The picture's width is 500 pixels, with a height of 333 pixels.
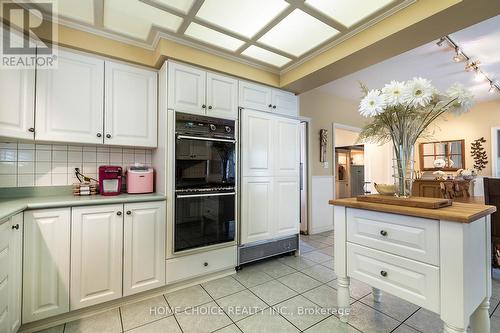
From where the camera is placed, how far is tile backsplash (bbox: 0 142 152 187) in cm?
192

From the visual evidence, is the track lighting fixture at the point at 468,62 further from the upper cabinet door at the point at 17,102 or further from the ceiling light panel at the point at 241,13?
the upper cabinet door at the point at 17,102

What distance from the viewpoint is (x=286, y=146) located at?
2861mm

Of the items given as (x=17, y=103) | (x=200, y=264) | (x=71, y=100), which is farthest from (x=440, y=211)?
(x=17, y=103)

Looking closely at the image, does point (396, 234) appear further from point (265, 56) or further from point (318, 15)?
point (265, 56)

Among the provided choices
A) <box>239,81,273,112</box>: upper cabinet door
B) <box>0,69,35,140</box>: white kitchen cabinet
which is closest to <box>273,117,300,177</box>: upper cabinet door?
<box>239,81,273,112</box>: upper cabinet door

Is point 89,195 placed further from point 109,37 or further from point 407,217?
point 407,217

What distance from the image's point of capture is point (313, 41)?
7.19 ft

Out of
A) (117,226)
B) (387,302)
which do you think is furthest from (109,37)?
(387,302)

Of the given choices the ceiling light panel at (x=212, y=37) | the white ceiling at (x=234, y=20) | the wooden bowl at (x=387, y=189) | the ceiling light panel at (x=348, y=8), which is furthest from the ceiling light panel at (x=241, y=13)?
the wooden bowl at (x=387, y=189)

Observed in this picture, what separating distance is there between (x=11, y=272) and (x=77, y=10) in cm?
196

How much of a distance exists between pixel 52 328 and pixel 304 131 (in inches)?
147

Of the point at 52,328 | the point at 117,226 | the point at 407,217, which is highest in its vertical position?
the point at 407,217

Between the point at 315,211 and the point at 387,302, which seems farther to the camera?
the point at 315,211

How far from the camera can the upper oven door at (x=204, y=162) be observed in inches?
84.0
